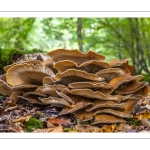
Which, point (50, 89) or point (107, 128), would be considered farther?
point (50, 89)

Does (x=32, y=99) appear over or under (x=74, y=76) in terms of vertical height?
under

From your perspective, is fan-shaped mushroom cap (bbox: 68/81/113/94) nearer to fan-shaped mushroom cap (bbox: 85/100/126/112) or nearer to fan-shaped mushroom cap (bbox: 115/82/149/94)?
fan-shaped mushroom cap (bbox: 85/100/126/112)

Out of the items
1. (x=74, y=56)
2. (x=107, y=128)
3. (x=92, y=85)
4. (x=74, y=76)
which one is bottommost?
(x=107, y=128)

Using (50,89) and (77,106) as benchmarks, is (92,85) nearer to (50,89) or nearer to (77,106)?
(77,106)

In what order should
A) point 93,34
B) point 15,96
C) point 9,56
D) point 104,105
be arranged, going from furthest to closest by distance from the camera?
1. point 93,34
2. point 9,56
3. point 15,96
4. point 104,105

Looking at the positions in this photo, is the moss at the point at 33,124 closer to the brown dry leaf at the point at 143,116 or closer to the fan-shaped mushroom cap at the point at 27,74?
the fan-shaped mushroom cap at the point at 27,74

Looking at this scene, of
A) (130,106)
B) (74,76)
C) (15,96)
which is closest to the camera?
(74,76)

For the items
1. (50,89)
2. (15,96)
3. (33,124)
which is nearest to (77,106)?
(50,89)
